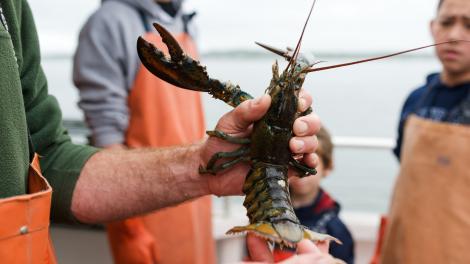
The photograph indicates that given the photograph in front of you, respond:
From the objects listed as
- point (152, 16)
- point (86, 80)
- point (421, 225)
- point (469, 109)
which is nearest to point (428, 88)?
point (469, 109)

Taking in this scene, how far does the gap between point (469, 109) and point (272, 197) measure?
3.60 ft

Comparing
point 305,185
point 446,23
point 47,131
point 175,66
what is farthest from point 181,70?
point 446,23

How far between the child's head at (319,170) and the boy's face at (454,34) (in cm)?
59

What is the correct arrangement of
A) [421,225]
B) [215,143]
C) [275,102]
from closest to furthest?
A: [275,102] < [215,143] < [421,225]

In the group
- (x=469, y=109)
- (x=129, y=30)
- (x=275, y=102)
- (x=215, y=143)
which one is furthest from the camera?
(x=129, y=30)

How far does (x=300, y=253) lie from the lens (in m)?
1.04

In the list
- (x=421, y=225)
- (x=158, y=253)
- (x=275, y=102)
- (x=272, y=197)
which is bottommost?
(x=158, y=253)

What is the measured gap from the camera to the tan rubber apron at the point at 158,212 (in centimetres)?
229

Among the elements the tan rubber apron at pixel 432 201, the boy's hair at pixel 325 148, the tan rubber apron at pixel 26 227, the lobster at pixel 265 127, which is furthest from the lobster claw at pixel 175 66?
the boy's hair at pixel 325 148

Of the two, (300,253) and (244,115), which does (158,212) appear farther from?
(300,253)

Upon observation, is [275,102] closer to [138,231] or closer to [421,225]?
[421,225]

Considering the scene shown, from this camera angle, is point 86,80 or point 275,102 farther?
point 86,80

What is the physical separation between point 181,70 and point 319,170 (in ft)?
4.29

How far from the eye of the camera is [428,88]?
2271mm
